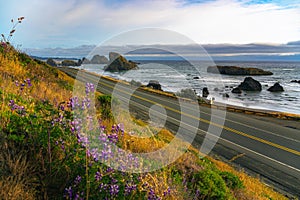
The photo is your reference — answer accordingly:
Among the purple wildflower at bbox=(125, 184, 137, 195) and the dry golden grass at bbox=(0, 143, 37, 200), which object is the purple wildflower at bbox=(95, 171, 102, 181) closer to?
the purple wildflower at bbox=(125, 184, 137, 195)

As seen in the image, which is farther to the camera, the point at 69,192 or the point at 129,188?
the point at 129,188

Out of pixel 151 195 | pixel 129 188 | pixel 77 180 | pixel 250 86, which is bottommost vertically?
pixel 250 86

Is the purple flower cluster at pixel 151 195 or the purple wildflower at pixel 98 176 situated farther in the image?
the purple flower cluster at pixel 151 195

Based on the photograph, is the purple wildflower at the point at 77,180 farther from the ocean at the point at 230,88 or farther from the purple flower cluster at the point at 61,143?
the ocean at the point at 230,88

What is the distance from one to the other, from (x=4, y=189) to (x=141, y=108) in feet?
63.9

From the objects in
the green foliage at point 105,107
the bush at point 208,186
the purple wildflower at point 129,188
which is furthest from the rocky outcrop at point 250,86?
the purple wildflower at point 129,188

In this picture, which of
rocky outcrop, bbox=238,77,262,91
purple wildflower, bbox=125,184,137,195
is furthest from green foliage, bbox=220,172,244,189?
rocky outcrop, bbox=238,77,262,91

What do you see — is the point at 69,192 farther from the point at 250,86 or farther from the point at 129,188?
the point at 250,86

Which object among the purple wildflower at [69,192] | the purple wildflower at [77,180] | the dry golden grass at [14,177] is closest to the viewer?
the dry golden grass at [14,177]

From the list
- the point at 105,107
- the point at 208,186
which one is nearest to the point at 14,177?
the point at 208,186

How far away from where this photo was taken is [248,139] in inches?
597

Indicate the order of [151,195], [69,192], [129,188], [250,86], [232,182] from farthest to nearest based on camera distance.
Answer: [250,86], [232,182], [151,195], [129,188], [69,192]

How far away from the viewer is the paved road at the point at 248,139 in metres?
10.7

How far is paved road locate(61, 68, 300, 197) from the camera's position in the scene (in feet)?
35.1
